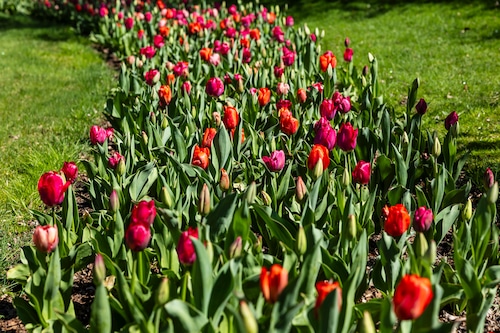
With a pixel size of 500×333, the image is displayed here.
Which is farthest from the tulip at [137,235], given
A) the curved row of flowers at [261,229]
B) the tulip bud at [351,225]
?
the tulip bud at [351,225]

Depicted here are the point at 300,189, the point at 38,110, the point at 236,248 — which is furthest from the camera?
the point at 38,110

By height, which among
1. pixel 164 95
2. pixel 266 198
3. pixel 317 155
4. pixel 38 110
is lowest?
pixel 38 110

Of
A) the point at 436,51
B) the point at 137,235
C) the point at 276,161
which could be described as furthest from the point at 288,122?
the point at 436,51

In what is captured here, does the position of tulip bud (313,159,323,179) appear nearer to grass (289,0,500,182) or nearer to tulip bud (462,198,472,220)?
tulip bud (462,198,472,220)

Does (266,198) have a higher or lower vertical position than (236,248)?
lower

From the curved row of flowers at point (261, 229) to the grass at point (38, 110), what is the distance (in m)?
0.60

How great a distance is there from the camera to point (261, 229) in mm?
2992

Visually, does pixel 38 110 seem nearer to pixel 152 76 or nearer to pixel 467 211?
pixel 152 76

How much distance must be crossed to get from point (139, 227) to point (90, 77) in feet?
19.1

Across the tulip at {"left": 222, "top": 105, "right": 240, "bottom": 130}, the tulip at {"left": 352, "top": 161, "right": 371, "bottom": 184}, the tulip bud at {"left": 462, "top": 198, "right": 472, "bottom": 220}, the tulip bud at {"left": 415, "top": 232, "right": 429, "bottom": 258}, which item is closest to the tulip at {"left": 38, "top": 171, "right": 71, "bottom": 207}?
the tulip at {"left": 222, "top": 105, "right": 240, "bottom": 130}

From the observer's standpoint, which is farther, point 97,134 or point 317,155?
point 97,134

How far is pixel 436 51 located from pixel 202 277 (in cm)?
671

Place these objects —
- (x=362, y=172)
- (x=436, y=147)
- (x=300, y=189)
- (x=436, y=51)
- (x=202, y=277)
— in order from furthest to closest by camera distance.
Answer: (x=436, y=51), (x=436, y=147), (x=362, y=172), (x=300, y=189), (x=202, y=277)

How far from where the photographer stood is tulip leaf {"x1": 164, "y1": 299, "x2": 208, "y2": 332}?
1895mm
